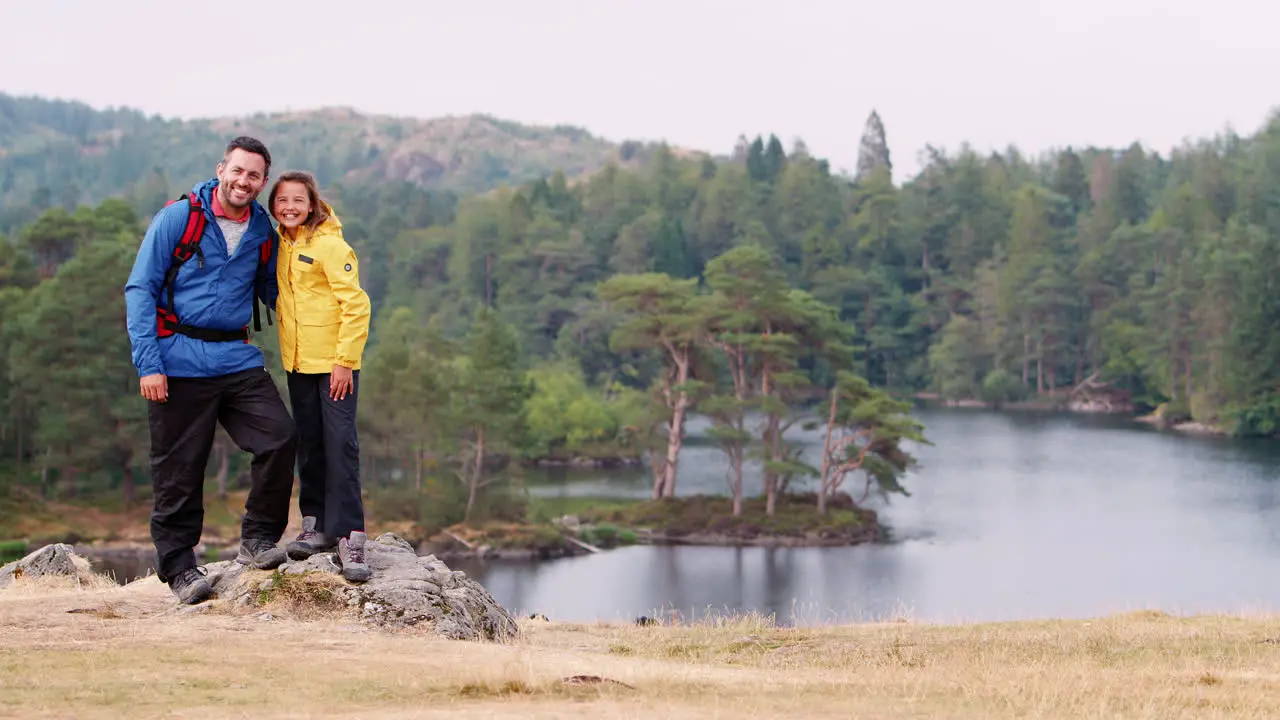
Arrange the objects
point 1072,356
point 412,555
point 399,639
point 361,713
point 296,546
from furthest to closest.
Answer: point 1072,356
point 412,555
point 296,546
point 399,639
point 361,713

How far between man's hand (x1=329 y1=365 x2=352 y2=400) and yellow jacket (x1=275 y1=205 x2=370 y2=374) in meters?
0.03

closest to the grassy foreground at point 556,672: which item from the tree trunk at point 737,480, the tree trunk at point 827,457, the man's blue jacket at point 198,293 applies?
the man's blue jacket at point 198,293

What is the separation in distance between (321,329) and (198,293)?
1.81 feet

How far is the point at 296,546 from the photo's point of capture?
6969 mm

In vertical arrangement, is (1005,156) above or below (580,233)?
above

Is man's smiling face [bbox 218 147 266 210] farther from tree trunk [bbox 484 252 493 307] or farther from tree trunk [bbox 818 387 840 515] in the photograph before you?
tree trunk [bbox 484 252 493 307]

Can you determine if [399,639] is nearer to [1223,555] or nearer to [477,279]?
[1223,555]

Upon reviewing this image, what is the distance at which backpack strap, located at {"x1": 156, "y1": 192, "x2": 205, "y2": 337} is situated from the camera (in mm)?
6438

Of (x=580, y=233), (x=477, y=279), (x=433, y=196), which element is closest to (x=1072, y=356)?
(x=580, y=233)

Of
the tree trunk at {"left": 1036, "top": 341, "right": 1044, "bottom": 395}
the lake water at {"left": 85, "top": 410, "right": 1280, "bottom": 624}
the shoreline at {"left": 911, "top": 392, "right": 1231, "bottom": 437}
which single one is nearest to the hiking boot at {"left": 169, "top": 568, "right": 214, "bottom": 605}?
the lake water at {"left": 85, "top": 410, "right": 1280, "bottom": 624}

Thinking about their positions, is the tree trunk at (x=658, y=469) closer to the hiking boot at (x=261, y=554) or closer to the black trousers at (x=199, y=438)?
the hiking boot at (x=261, y=554)

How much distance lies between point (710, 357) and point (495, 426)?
7.52 metres

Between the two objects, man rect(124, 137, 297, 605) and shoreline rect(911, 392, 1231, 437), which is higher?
man rect(124, 137, 297, 605)

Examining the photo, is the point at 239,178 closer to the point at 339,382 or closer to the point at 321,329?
the point at 321,329
